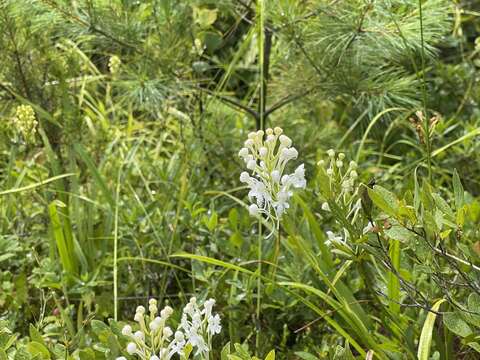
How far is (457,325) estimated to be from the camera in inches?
52.1

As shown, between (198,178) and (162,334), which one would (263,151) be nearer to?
(162,334)

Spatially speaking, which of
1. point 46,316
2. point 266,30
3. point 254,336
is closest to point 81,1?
point 266,30

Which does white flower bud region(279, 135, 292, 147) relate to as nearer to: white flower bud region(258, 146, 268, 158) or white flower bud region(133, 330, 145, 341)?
white flower bud region(258, 146, 268, 158)

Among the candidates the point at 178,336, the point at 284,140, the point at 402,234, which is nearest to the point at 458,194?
the point at 402,234

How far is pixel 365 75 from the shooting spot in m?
2.19

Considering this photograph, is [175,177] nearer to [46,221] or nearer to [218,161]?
[218,161]

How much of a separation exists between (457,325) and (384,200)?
8.9 inches

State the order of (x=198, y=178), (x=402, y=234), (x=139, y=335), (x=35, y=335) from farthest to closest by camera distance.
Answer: (x=198, y=178) → (x=35, y=335) → (x=402, y=234) → (x=139, y=335)

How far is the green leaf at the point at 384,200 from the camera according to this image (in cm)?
128

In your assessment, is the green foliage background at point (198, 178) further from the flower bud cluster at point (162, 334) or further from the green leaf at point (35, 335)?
the flower bud cluster at point (162, 334)

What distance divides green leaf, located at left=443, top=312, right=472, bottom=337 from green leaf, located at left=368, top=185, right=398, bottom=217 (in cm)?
18

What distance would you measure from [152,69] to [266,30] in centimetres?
31

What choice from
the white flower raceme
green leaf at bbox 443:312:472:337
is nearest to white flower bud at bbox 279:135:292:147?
the white flower raceme

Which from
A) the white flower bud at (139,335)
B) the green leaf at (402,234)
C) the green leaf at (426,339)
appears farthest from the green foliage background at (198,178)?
the white flower bud at (139,335)
